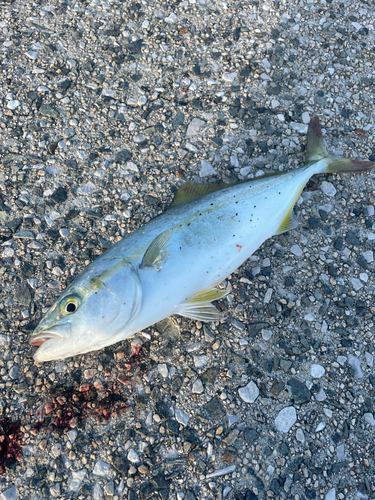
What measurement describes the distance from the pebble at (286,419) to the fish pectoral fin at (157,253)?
1.46 meters

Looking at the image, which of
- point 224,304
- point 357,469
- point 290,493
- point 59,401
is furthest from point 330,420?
point 59,401

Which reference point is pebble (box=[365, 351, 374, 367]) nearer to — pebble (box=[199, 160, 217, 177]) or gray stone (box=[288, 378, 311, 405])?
gray stone (box=[288, 378, 311, 405])

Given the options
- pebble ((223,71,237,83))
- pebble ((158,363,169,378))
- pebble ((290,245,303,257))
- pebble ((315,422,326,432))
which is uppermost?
pebble ((223,71,237,83))

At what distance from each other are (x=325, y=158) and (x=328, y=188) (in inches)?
11.9

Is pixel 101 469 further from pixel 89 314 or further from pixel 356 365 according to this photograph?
pixel 356 365

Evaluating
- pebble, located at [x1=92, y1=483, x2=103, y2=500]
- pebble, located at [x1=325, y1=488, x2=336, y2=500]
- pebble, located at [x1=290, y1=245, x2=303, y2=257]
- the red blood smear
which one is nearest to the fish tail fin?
pebble, located at [x1=290, y1=245, x2=303, y2=257]

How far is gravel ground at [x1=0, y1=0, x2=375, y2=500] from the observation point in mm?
2721

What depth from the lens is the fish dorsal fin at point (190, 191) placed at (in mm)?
3145

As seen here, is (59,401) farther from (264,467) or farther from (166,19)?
(166,19)

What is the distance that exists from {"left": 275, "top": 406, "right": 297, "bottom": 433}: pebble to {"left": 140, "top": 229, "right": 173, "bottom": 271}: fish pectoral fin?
4.79 ft

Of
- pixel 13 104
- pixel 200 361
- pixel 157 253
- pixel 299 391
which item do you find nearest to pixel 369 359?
pixel 299 391

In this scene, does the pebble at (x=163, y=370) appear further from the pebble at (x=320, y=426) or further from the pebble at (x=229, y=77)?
the pebble at (x=229, y=77)

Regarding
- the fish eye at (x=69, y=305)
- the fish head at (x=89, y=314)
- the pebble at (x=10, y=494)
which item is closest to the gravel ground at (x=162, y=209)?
the pebble at (x=10, y=494)

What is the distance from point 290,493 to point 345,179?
282 cm
